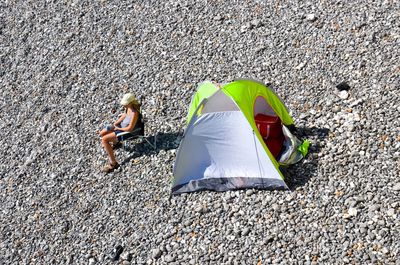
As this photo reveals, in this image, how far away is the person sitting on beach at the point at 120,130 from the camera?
12.1m

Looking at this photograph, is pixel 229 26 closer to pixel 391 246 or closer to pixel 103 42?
pixel 103 42

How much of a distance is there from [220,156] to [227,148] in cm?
21

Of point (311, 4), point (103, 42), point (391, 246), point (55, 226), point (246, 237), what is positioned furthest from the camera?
point (103, 42)

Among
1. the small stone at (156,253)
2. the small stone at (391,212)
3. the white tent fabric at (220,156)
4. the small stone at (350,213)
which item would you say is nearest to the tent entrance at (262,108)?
the white tent fabric at (220,156)

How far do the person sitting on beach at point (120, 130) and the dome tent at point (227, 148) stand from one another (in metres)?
1.28

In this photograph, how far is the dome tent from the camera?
11.2m

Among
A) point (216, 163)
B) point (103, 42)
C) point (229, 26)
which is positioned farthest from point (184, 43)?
point (216, 163)

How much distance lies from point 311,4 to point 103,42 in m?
5.65

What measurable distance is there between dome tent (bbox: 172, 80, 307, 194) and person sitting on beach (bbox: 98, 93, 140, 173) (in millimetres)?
1275

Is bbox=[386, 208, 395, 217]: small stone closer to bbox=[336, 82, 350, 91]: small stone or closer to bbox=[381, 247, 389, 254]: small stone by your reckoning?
bbox=[381, 247, 389, 254]: small stone

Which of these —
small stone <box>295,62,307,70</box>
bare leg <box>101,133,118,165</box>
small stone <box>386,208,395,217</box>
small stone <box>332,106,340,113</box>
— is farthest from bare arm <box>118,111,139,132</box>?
small stone <box>386,208,395,217</box>

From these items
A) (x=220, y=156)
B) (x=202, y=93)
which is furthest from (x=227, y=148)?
(x=202, y=93)

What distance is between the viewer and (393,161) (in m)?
10.8

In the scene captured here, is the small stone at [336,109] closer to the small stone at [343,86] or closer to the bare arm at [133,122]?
the small stone at [343,86]
